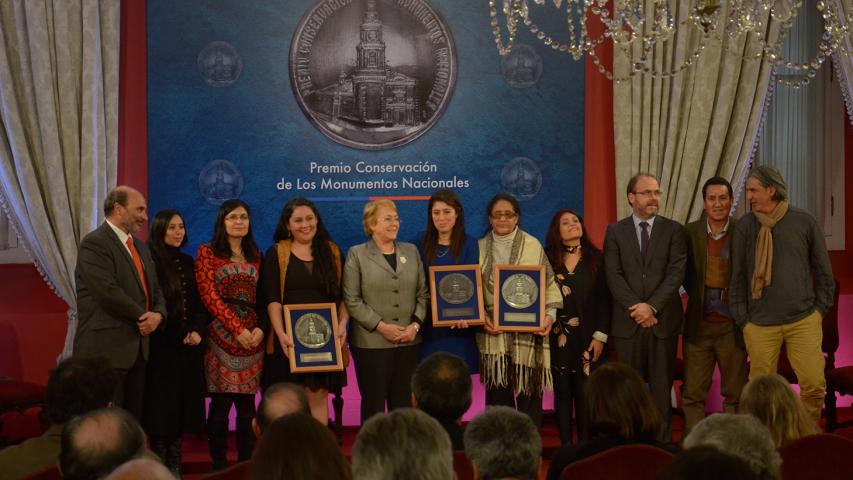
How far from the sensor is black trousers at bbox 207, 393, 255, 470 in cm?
527

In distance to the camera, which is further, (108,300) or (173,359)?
(173,359)

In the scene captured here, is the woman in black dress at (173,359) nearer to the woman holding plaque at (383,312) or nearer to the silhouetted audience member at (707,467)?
the woman holding plaque at (383,312)

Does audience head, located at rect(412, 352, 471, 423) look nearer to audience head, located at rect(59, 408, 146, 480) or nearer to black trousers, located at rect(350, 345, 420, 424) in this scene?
audience head, located at rect(59, 408, 146, 480)

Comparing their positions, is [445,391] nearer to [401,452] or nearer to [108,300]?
[401,452]

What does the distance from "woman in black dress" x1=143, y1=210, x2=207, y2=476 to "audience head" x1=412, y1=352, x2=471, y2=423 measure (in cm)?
207

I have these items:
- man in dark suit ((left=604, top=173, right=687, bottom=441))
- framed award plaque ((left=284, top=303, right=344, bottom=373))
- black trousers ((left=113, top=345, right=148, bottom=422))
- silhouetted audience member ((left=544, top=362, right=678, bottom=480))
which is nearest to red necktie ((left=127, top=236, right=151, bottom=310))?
black trousers ((left=113, top=345, right=148, bottom=422))

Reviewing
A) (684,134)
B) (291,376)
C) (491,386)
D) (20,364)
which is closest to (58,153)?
(20,364)

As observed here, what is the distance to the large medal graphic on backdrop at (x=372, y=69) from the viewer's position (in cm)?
657

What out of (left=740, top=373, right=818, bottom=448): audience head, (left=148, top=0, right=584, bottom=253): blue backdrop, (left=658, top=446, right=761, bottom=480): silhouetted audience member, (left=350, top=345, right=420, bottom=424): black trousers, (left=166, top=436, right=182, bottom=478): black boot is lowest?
(left=166, top=436, right=182, bottom=478): black boot

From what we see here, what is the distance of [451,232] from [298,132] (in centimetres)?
161

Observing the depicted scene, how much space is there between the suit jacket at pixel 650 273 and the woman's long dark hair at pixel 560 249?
77mm

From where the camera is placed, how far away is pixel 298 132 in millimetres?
6598

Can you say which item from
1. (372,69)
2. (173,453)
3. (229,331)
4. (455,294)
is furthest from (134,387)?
(372,69)

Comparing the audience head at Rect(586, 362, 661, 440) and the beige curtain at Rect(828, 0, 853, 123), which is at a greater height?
the beige curtain at Rect(828, 0, 853, 123)
